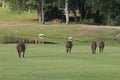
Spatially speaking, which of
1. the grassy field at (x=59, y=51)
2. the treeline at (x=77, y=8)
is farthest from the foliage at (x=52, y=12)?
the grassy field at (x=59, y=51)

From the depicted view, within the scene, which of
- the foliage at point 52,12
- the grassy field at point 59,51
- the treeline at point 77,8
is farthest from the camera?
the foliage at point 52,12

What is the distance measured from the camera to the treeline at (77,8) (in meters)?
95.7

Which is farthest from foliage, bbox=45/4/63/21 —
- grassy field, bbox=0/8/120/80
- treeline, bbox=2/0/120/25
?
grassy field, bbox=0/8/120/80

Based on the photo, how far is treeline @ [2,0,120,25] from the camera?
95688 millimetres

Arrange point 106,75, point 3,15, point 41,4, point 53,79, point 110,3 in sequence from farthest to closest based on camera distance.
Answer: point 3,15
point 41,4
point 110,3
point 106,75
point 53,79

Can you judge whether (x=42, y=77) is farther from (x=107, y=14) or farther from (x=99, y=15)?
(x=99, y=15)

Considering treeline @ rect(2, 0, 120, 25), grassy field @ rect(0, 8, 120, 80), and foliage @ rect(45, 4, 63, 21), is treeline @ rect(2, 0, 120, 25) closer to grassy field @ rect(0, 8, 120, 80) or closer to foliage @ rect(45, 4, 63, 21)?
foliage @ rect(45, 4, 63, 21)

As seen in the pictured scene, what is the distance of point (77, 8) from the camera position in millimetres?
105375

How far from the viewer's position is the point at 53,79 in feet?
70.5

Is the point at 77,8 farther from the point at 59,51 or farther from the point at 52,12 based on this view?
the point at 59,51

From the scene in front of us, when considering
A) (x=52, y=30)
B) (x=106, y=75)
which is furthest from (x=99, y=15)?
(x=106, y=75)

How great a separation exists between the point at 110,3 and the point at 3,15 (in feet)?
121

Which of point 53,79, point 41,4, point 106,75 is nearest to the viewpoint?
point 53,79

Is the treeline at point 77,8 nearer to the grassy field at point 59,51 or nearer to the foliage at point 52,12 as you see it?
the foliage at point 52,12
